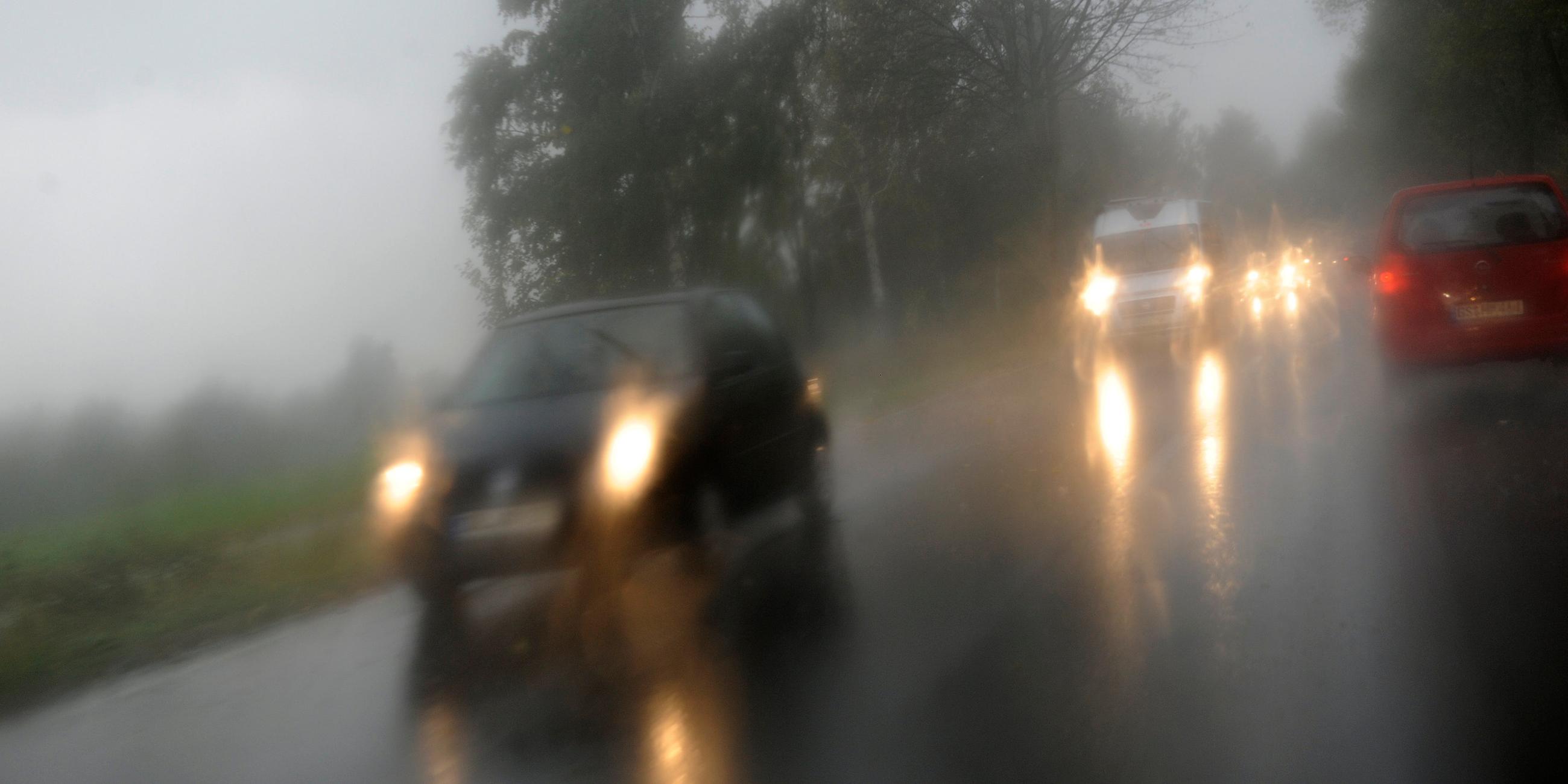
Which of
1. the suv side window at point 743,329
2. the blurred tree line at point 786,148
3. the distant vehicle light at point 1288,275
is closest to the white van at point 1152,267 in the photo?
the blurred tree line at point 786,148

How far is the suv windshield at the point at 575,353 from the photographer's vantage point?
8.19 m

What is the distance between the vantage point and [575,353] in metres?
8.38

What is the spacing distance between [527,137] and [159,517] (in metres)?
21.8

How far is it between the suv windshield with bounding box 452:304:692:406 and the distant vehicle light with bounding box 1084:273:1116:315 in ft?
47.1

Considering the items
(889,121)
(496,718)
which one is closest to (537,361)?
(496,718)

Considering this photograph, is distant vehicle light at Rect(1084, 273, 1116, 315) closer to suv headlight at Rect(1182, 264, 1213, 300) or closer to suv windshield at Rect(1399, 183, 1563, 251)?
suv headlight at Rect(1182, 264, 1213, 300)

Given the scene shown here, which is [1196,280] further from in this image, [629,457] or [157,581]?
[157,581]

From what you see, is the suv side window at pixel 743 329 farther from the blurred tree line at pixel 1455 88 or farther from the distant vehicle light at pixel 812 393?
the blurred tree line at pixel 1455 88

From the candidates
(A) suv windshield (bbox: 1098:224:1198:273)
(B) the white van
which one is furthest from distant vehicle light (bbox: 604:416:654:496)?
(A) suv windshield (bbox: 1098:224:1198:273)

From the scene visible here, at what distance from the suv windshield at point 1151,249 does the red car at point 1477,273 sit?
351 inches

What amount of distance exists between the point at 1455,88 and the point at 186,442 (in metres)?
37.6

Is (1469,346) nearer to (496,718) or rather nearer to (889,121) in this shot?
(496,718)

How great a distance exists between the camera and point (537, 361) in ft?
27.6

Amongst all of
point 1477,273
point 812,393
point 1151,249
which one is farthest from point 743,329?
point 1151,249
